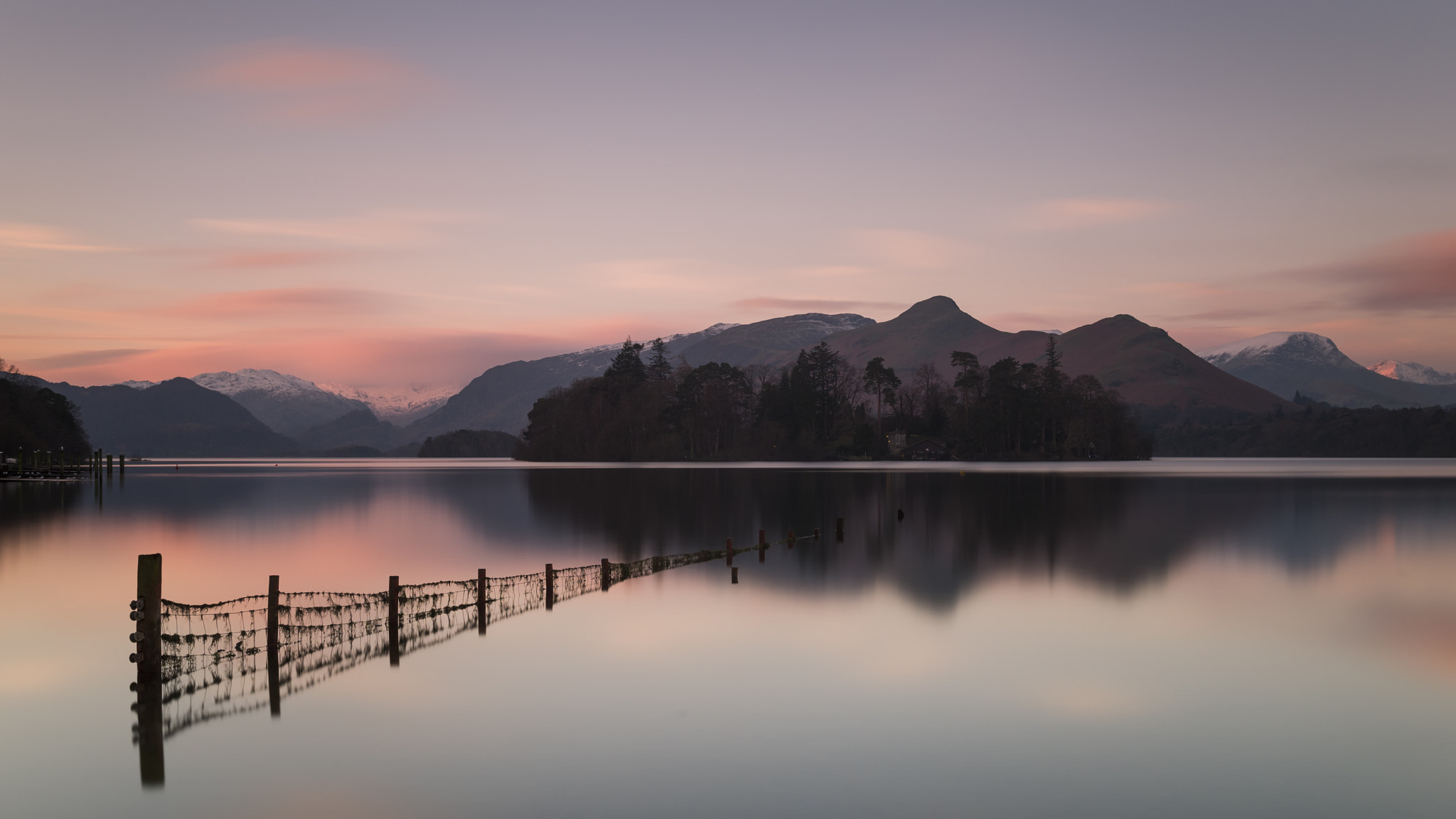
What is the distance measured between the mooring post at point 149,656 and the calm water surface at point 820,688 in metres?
0.33

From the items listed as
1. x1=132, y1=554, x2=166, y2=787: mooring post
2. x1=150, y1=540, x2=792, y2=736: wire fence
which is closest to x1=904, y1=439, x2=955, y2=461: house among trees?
x1=150, y1=540, x2=792, y2=736: wire fence

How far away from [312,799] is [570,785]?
360 centimetres

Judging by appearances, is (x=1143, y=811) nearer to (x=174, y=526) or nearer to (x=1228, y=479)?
(x=174, y=526)

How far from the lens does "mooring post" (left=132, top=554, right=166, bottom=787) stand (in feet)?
56.4

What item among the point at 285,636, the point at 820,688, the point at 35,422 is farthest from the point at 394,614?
the point at 35,422

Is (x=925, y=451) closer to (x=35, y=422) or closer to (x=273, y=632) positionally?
(x=35, y=422)

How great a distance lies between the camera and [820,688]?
2000cm

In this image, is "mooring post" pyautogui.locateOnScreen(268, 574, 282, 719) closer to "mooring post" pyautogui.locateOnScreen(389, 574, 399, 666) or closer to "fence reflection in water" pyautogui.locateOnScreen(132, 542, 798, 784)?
"fence reflection in water" pyautogui.locateOnScreen(132, 542, 798, 784)

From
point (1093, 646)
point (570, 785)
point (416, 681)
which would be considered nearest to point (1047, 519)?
point (1093, 646)

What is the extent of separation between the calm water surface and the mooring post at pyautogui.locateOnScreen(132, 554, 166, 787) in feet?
1.09

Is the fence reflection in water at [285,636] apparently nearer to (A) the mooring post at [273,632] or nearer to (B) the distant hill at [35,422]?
(A) the mooring post at [273,632]

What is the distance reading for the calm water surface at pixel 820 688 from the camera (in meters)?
14.2

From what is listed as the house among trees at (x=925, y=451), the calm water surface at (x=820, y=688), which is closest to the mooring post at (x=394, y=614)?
the calm water surface at (x=820, y=688)

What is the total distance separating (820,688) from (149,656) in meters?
13.4
